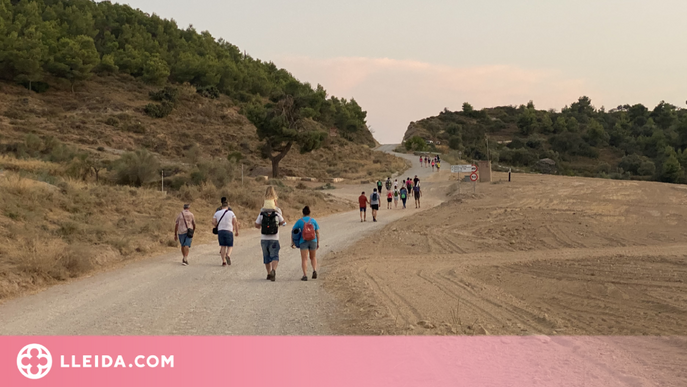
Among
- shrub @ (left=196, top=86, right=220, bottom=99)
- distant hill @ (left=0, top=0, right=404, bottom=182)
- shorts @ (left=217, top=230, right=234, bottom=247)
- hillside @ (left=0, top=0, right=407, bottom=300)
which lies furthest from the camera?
shrub @ (left=196, top=86, right=220, bottom=99)

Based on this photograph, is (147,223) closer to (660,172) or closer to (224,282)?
(224,282)

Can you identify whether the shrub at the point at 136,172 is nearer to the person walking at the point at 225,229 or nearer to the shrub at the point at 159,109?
the person walking at the point at 225,229

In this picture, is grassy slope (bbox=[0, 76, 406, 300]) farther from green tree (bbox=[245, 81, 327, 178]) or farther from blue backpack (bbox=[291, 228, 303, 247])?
blue backpack (bbox=[291, 228, 303, 247])

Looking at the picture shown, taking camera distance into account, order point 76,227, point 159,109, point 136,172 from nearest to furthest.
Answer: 1. point 76,227
2. point 136,172
3. point 159,109

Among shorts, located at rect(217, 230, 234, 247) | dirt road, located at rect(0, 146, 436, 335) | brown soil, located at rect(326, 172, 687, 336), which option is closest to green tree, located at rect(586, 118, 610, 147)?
brown soil, located at rect(326, 172, 687, 336)

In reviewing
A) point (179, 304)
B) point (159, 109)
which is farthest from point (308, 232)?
point (159, 109)

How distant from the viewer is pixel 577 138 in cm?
12600

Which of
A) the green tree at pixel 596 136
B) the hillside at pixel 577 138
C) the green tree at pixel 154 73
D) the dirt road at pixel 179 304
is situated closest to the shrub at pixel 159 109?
the green tree at pixel 154 73

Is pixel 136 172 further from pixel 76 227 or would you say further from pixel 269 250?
pixel 269 250

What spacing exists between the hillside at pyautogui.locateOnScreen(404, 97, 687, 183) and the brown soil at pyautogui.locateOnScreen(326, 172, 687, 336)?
68.1 metres

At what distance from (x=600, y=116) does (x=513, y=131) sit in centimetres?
2558

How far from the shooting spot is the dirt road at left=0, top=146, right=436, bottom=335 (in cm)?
763

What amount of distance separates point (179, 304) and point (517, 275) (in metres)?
7.90

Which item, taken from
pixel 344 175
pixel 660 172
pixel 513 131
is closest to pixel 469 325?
pixel 344 175
